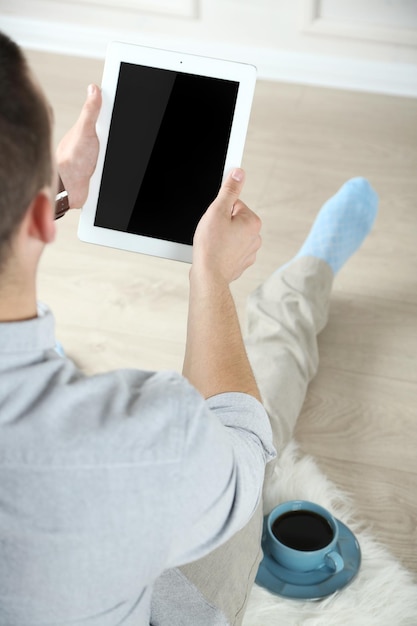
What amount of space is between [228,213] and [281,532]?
1.60 ft

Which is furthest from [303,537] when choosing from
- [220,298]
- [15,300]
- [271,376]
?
[15,300]

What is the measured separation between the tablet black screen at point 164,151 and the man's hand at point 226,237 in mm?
80

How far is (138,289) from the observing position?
1.82 m

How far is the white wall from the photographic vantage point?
246 cm

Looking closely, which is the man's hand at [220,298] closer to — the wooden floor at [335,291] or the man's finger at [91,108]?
the man's finger at [91,108]

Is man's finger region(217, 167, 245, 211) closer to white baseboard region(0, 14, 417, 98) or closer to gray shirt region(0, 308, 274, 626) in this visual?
gray shirt region(0, 308, 274, 626)

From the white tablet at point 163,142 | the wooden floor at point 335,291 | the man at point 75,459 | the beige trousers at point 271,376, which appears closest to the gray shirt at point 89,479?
the man at point 75,459

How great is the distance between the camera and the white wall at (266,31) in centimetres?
246

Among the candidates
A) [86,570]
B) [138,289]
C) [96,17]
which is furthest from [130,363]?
[96,17]

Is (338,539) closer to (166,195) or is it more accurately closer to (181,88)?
(166,195)

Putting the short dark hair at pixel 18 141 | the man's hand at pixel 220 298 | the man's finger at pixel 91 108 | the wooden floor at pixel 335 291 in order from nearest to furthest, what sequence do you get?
the short dark hair at pixel 18 141, the man's hand at pixel 220 298, the man's finger at pixel 91 108, the wooden floor at pixel 335 291

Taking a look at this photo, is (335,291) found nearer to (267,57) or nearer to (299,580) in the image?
(299,580)

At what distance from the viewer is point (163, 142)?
45.2 inches

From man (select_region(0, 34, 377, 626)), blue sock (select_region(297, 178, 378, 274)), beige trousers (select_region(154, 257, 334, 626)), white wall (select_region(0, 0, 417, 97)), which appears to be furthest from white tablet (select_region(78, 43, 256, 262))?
white wall (select_region(0, 0, 417, 97))
